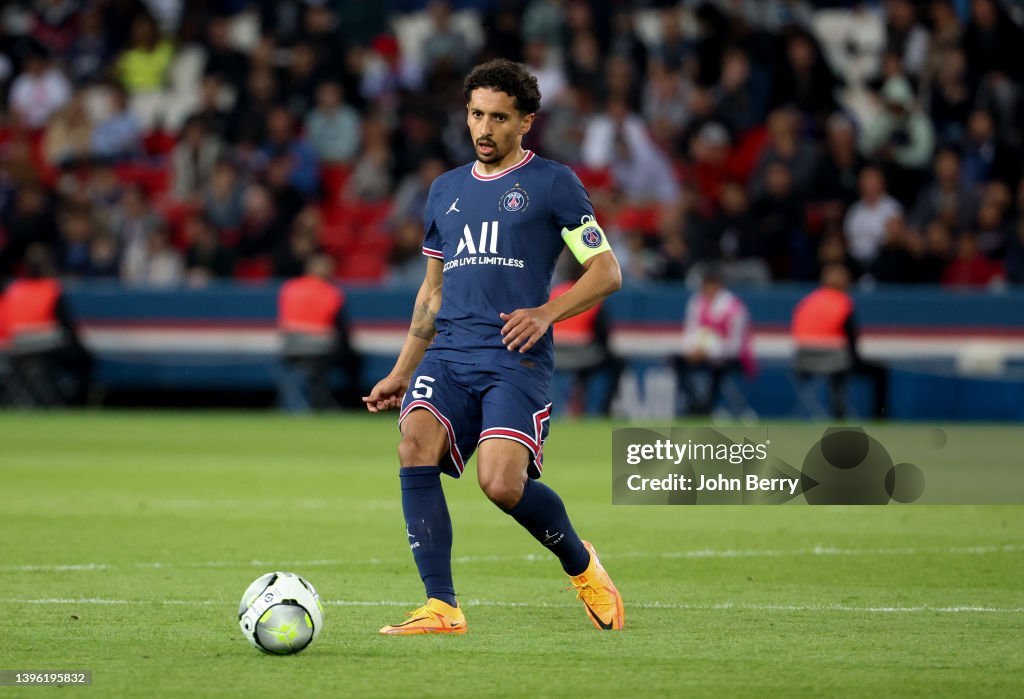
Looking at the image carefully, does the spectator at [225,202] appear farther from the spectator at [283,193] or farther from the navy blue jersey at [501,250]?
the navy blue jersey at [501,250]

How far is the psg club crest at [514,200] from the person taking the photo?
692 cm

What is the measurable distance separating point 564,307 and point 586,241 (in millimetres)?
367

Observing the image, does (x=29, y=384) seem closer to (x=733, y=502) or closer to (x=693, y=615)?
(x=733, y=502)

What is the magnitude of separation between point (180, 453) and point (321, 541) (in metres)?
6.48

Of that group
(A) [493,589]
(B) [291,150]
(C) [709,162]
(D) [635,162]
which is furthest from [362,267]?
(A) [493,589]

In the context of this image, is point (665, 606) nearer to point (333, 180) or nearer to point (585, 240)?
point (585, 240)

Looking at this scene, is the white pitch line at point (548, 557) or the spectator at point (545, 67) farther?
the spectator at point (545, 67)

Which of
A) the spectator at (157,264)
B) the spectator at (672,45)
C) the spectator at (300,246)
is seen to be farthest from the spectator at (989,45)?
the spectator at (157,264)

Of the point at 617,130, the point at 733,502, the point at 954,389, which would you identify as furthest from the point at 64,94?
the point at 733,502

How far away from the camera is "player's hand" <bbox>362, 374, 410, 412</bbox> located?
22.7ft

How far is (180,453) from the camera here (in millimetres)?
16266

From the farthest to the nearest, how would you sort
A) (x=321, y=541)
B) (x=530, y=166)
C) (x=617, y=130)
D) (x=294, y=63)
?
(x=294, y=63) < (x=617, y=130) < (x=321, y=541) < (x=530, y=166)

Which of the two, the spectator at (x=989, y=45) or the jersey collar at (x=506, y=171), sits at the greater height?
the spectator at (x=989, y=45)

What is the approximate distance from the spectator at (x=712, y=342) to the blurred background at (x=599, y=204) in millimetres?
39
